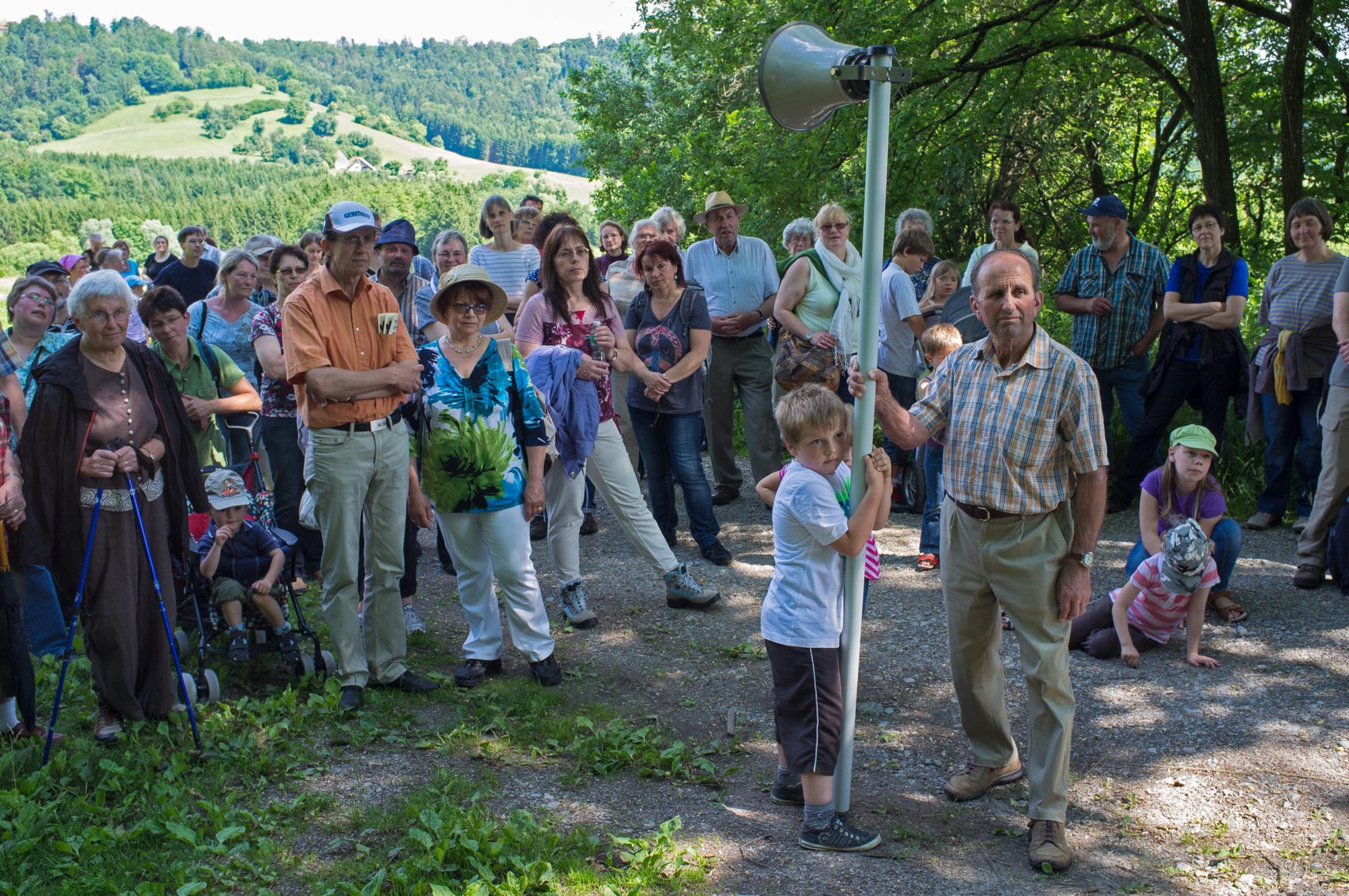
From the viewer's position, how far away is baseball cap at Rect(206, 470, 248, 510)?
549 cm

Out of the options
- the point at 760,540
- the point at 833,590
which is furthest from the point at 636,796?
the point at 760,540

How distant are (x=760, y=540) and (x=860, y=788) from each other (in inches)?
140

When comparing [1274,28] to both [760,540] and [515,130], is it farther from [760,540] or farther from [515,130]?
[515,130]

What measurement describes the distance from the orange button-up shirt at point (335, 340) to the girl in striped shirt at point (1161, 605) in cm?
349

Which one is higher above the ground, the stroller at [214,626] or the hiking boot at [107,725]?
the stroller at [214,626]

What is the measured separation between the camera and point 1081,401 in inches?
140

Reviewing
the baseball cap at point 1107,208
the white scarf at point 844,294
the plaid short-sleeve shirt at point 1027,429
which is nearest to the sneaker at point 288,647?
→ the plaid short-sleeve shirt at point 1027,429

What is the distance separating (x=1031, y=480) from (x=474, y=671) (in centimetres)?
295

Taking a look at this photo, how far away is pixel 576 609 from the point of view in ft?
20.7

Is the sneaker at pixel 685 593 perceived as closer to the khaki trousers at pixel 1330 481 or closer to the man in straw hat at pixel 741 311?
the man in straw hat at pixel 741 311

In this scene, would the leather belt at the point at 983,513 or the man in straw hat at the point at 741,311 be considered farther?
the man in straw hat at the point at 741,311

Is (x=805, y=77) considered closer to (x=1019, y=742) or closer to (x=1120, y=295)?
(x=1019, y=742)

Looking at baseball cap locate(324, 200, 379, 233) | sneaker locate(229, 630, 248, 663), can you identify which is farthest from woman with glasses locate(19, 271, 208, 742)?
baseball cap locate(324, 200, 379, 233)

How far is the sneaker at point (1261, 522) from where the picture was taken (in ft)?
24.6
